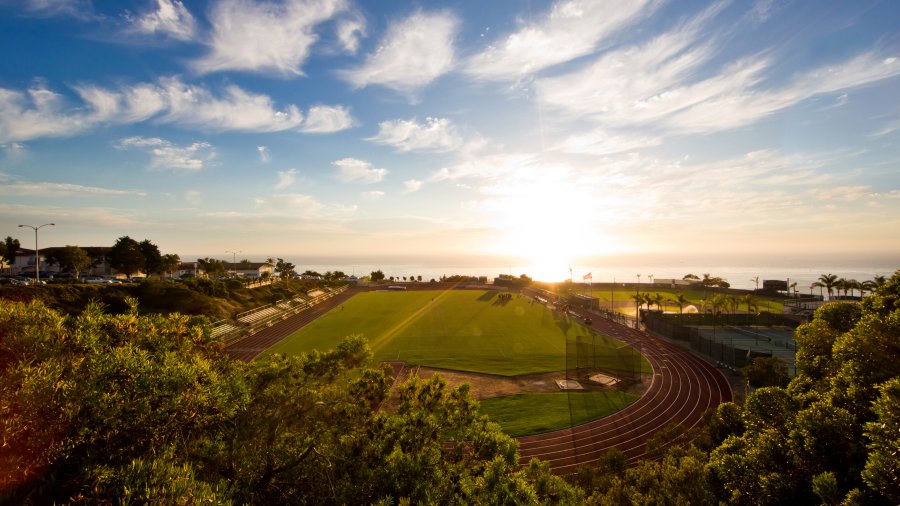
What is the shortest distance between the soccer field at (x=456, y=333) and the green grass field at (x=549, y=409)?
623 centimetres

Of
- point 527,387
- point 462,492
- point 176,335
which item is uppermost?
point 176,335

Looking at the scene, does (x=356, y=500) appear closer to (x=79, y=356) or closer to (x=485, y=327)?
(x=79, y=356)

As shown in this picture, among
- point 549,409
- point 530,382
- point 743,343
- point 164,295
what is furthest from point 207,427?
point 164,295

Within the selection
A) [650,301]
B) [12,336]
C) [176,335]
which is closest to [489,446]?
[176,335]

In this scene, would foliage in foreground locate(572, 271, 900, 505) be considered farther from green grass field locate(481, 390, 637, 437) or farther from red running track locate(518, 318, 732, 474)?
green grass field locate(481, 390, 637, 437)

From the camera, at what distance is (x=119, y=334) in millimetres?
8500

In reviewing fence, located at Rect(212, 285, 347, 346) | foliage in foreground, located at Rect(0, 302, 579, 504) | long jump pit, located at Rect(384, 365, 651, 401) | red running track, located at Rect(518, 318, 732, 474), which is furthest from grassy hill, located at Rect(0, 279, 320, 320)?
foliage in foreground, located at Rect(0, 302, 579, 504)

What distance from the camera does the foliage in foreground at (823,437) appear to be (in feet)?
21.9

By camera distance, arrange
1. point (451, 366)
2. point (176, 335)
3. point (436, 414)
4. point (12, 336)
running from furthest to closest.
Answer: point (451, 366) < point (436, 414) < point (176, 335) < point (12, 336)

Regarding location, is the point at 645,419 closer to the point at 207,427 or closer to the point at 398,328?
the point at 207,427

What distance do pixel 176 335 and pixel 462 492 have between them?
7908 mm

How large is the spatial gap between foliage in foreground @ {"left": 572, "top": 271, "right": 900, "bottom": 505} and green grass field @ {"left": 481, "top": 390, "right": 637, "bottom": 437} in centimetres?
1571

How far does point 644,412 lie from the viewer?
3034 centimetres

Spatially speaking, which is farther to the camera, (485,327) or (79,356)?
(485,327)
